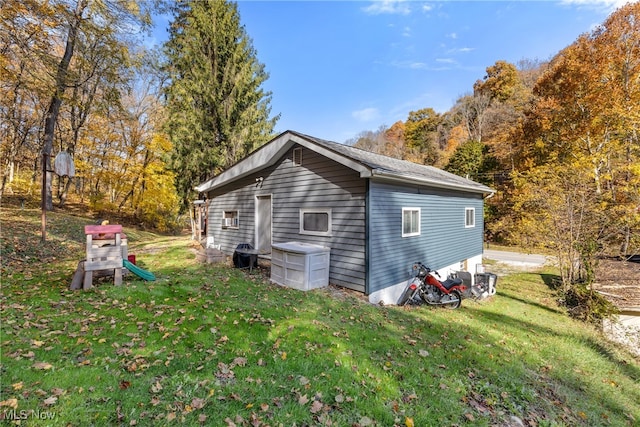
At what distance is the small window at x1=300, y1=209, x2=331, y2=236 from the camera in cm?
764

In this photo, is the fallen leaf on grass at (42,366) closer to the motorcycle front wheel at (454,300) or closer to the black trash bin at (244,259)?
the black trash bin at (244,259)

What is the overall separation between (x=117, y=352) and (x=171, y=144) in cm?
1484

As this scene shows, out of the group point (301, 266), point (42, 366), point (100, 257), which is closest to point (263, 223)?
point (301, 266)

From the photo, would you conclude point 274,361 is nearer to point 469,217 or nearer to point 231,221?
point 231,221

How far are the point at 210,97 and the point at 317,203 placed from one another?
38.6 ft

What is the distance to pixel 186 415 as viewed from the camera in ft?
8.32

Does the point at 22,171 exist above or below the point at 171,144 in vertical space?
below

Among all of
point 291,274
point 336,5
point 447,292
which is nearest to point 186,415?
point 291,274

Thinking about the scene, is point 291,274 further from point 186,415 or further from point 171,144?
point 171,144

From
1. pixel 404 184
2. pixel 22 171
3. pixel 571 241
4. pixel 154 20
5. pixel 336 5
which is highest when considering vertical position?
pixel 154 20

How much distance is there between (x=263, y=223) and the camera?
9.74 meters

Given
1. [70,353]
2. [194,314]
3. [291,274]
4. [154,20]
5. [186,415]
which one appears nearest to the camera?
[186,415]

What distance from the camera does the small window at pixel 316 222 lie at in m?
7.64

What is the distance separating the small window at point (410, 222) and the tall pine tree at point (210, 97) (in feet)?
37.8
